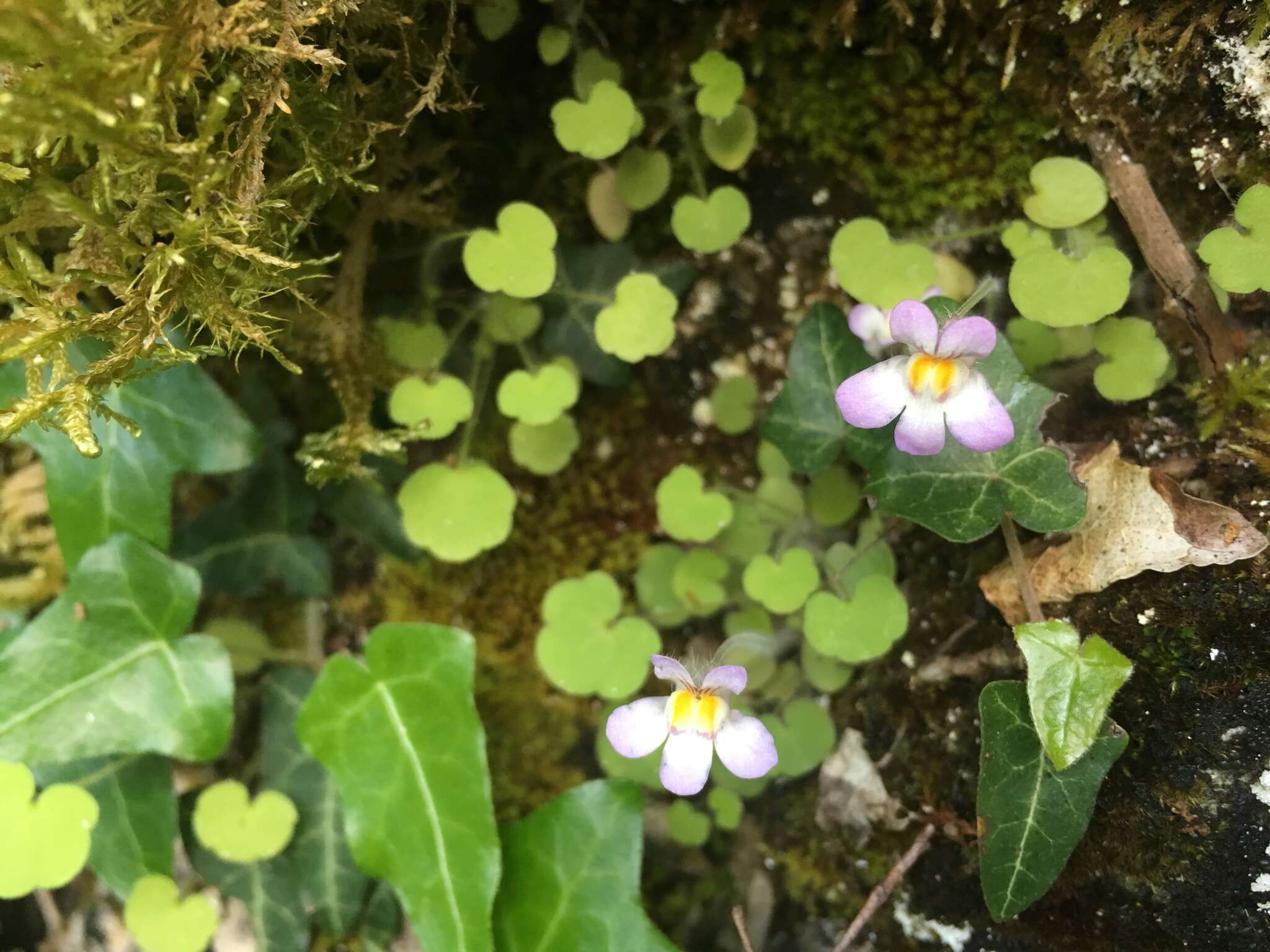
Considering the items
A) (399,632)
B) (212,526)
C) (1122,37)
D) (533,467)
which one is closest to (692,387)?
(533,467)

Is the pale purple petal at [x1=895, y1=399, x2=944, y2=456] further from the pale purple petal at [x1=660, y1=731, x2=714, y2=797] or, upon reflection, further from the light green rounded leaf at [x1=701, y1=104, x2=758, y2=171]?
the light green rounded leaf at [x1=701, y1=104, x2=758, y2=171]

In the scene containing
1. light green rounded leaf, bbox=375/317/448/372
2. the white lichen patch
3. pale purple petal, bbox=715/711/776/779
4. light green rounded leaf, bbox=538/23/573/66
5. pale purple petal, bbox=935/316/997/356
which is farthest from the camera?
light green rounded leaf, bbox=375/317/448/372

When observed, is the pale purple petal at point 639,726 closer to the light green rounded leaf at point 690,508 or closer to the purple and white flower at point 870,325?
the light green rounded leaf at point 690,508

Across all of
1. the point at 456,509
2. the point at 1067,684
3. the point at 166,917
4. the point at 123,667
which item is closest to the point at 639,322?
the point at 456,509

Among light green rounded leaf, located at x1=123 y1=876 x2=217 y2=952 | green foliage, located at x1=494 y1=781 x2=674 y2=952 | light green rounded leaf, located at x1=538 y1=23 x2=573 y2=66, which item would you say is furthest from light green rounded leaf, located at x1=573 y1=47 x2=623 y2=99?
light green rounded leaf, located at x1=123 y1=876 x2=217 y2=952

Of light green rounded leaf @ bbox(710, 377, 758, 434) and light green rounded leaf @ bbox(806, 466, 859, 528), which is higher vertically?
light green rounded leaf @ bbox(710, 377, 758, 434)

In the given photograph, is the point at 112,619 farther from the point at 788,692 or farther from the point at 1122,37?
the point at 1122,37

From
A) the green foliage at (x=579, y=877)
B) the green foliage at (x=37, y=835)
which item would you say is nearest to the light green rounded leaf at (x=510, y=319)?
the green foliage at (x=579, y=877)
